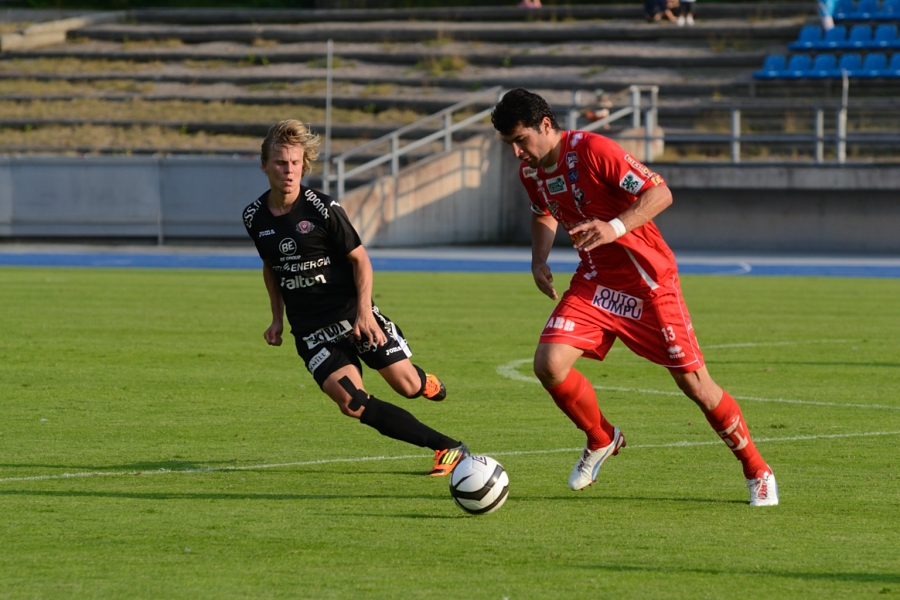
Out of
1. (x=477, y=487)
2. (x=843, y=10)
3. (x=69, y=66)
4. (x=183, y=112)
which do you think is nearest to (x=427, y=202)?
(x=183, y=112)

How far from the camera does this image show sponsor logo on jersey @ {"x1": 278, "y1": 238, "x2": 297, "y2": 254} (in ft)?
21.5

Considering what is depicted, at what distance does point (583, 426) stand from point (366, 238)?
24.4 m

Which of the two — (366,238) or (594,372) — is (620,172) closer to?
(594,372)

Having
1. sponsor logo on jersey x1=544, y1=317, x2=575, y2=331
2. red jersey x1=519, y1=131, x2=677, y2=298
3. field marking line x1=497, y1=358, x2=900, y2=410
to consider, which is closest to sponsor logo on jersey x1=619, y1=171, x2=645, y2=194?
red jersey x1=519, y1=131, x2=677, y2=298

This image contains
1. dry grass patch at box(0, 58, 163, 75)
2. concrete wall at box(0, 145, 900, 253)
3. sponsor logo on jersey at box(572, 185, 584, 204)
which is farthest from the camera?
dry grass patch at box(0, 58, 163, 75)

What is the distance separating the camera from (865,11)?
1423 inches

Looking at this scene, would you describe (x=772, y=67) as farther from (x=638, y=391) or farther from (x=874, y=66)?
(x=638, y=391)

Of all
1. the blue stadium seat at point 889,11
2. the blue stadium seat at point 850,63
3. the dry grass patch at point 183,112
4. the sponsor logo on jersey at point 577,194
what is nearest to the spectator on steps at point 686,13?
the blue stadium seat at point 889,11

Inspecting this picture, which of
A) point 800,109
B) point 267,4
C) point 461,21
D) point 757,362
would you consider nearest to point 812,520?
point 757,362

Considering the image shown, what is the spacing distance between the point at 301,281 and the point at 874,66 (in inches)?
1169

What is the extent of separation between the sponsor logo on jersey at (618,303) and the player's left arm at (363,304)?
109 cm

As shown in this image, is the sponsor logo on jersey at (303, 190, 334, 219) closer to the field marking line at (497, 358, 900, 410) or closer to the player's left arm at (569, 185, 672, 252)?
the player's left arm at (569, 185, 672, 252)

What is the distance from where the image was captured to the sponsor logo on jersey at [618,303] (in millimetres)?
6168

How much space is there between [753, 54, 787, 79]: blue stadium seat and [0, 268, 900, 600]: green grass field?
2150cm
